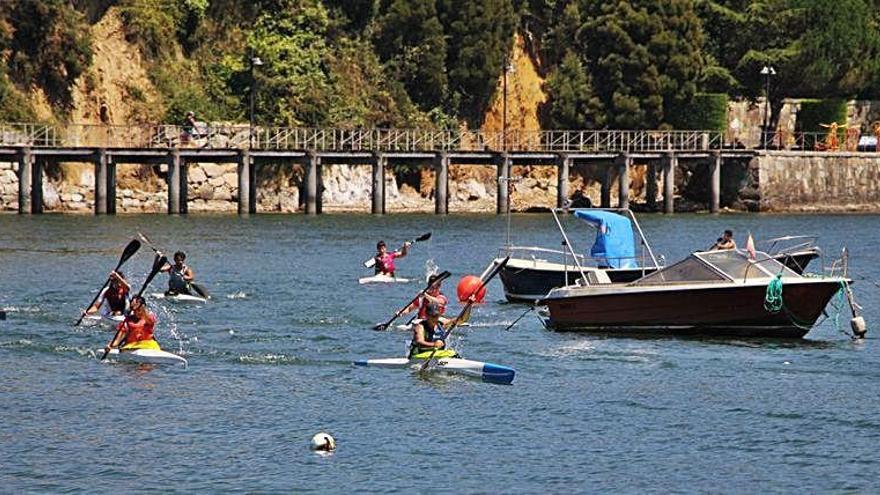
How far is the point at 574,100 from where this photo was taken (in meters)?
121

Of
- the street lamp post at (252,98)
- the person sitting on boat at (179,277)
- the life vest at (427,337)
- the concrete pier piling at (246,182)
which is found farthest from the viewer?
the street lamp post at (252,98)

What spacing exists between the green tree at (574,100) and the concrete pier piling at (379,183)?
1693 cm

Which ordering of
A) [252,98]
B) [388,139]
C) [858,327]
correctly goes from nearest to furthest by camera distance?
[858,327]
[252,98]
[388,139]

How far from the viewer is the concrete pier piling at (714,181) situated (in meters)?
116

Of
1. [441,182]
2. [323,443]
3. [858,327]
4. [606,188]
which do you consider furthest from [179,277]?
[606,188]

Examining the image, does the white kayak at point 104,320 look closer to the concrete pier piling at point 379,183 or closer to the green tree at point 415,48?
the concrete pier piling at point 379,183

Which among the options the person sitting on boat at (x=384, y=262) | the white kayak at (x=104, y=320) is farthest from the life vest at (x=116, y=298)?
the person sitting on boat at (x=384, y=262)

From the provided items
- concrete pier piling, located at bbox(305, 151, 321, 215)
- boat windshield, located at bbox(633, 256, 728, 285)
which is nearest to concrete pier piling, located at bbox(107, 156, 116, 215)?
concrete pier piling, located at bbox(305, 151, 321, 215)

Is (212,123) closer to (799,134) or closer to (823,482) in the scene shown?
(799,134)

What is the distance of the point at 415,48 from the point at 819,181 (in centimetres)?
2735

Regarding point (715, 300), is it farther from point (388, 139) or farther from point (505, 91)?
point (505, 91)

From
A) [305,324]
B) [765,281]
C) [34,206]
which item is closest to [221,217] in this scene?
[34,206]

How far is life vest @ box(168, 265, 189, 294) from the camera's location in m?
53.1

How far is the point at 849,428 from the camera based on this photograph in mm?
34031
